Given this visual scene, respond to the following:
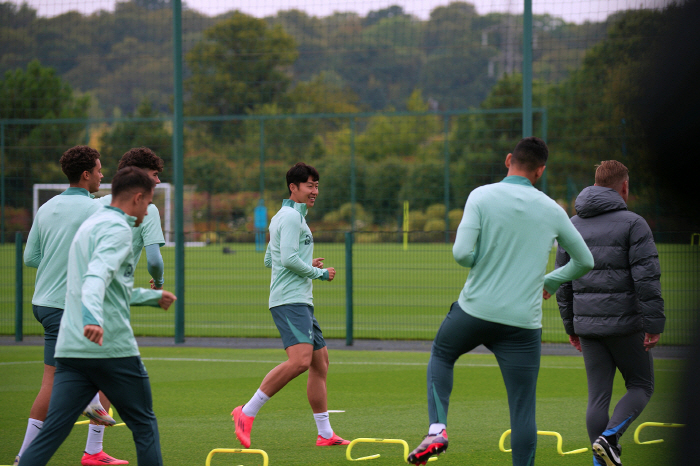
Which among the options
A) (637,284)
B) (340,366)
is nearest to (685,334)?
(637,284)

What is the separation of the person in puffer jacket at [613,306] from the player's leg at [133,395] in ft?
8.76

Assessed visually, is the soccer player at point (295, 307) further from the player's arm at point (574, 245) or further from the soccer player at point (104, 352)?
the player's arm at point (574, 245)

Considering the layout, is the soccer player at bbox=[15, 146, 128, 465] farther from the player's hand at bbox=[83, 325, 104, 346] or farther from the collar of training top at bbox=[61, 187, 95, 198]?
the player's hand at bbox=[83, 325, 104, 346]

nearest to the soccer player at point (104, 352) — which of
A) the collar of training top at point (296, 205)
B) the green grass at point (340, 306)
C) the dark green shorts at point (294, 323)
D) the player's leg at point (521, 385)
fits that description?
the player's leg at point (521, 385)

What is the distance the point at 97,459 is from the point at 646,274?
3.77 metres

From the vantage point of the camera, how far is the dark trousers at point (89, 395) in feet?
12.3

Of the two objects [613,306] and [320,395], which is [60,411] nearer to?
[320,395]

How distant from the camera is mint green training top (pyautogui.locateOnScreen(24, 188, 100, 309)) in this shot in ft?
16.3

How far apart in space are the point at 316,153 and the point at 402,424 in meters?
26.2

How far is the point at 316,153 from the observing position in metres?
32.3

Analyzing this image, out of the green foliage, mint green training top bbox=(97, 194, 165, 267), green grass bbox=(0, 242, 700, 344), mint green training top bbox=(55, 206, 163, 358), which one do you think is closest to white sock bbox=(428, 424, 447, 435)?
mint green training top bbox=(55, 206, 163, 358)

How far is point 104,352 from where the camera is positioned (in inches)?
146

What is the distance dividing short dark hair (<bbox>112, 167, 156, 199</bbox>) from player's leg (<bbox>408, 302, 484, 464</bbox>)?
1.70 meters

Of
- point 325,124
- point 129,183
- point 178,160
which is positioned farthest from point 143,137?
point 129,183
